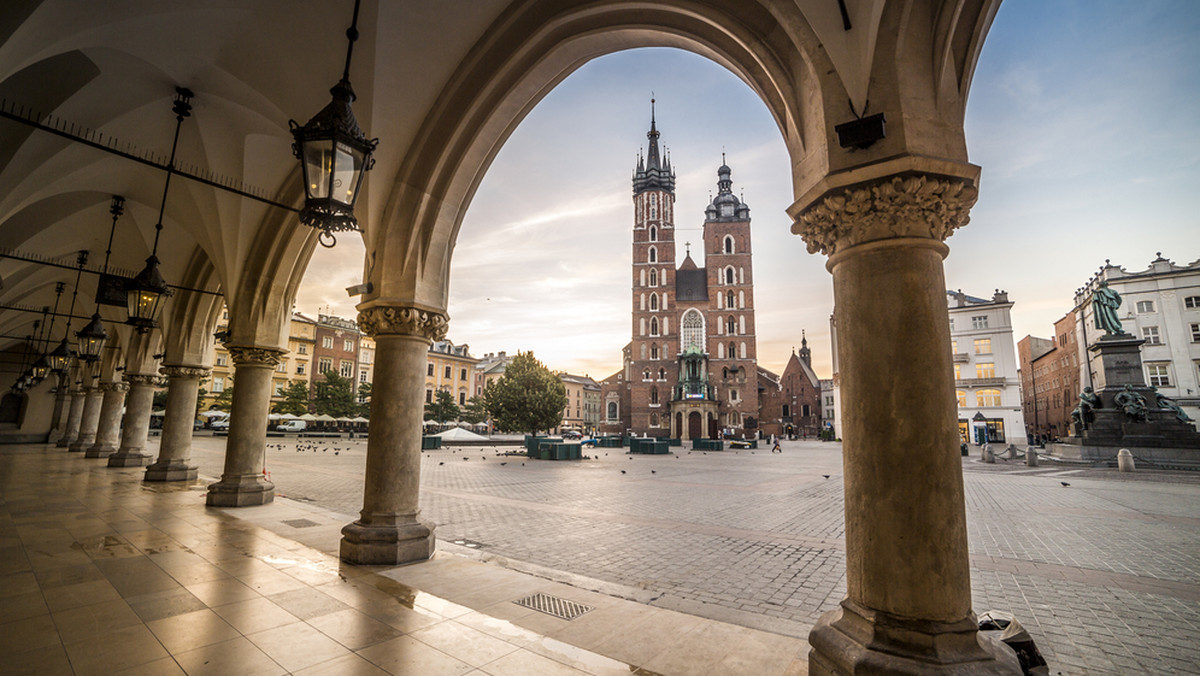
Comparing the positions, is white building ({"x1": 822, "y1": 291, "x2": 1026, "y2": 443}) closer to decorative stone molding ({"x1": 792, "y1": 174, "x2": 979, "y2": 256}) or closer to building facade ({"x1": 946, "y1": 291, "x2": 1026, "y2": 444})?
building facade ({"x1": 946, "y1": 291, "x2": 1026, "y2": 444})

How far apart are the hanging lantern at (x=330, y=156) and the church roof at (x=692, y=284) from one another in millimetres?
62877

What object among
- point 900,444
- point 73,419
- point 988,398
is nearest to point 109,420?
point 73,419

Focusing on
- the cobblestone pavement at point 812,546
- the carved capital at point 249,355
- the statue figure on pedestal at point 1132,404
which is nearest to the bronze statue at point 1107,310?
the statue figure on pedestal at point 1132,404

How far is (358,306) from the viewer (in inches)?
245

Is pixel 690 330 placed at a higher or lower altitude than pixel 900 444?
higher

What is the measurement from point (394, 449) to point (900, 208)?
5.51 m

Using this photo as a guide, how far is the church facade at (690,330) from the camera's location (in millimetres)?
54531

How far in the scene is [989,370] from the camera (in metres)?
43.1

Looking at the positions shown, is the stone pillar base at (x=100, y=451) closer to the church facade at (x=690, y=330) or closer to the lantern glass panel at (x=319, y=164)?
the lantern glass panel at (x=319, y=164)

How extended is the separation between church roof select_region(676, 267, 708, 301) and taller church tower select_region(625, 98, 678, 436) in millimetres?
5941

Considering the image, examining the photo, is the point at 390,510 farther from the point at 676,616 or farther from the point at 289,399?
the point at 289,399

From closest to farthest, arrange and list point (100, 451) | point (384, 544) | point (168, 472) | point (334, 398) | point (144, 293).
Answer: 1. point (384, 544)
2. point (144, 293)
3. point (168, 472)
4. point (100, 451)
5. point (334, 398)

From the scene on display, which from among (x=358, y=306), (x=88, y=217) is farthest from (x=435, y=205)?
(x=88, y=217)

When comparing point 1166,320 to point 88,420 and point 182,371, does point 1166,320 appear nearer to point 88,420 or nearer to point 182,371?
point 182,371
